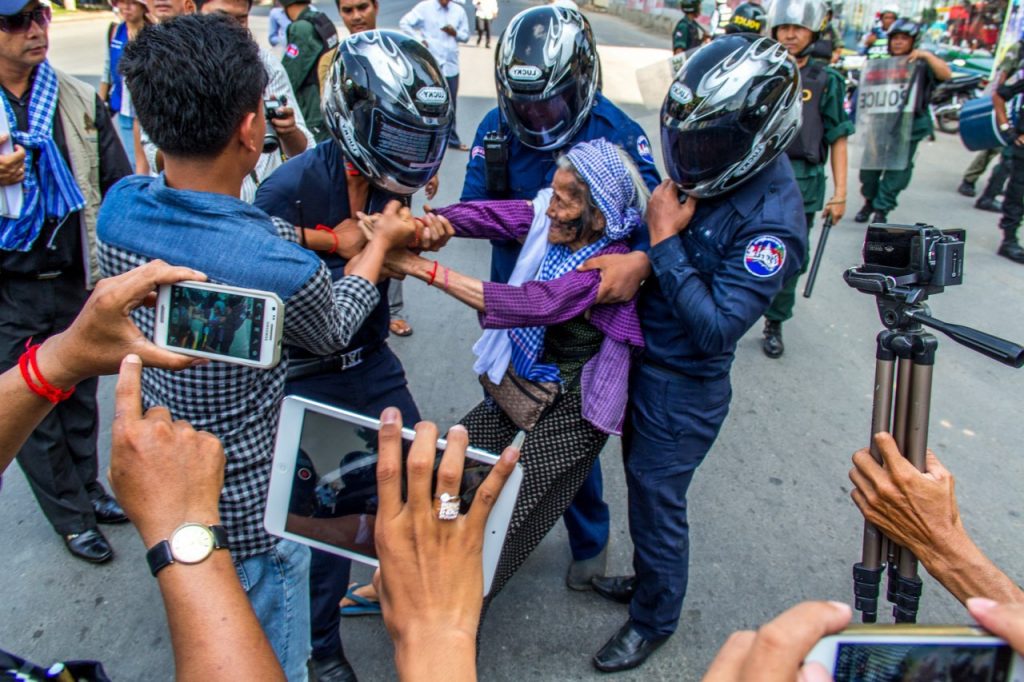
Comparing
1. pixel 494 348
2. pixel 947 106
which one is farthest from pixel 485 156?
pixel 947 106

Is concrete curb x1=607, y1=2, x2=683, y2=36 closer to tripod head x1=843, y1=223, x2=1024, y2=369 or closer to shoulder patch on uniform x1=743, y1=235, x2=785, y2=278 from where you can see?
shoulder patch on uniform x1=743, y1=235, x2=785, y2=278

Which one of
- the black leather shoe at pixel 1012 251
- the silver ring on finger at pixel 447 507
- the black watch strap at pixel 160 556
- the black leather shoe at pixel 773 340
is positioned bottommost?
the black leather shoe at pixel 1012 251

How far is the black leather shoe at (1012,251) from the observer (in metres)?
6.25

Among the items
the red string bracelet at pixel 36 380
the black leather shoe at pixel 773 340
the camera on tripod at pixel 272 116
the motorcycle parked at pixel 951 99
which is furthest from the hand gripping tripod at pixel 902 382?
the motorcycle parked at pixel 951 99

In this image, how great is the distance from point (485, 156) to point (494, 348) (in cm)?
66

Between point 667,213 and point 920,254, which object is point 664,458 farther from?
point 920,254

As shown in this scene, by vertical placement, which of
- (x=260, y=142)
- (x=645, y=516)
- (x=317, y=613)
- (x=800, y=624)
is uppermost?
(x=260, y=142)

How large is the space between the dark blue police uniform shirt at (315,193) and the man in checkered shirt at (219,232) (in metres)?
0.38

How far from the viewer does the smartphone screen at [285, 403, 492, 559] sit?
1351mm

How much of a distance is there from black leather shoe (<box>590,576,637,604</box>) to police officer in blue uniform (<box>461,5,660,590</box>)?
1.03ft

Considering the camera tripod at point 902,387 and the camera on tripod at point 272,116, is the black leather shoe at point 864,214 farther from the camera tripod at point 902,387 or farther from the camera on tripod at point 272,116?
the camera tripod at point 902,387

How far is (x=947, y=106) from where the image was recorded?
11.8m

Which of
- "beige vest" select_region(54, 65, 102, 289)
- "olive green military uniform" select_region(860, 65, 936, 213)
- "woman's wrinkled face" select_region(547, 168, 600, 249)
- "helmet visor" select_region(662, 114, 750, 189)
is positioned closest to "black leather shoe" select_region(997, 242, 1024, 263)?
"olive green military uniform" select_region(860, 65, 936, 213)

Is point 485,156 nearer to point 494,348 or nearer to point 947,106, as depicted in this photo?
point 494,348
